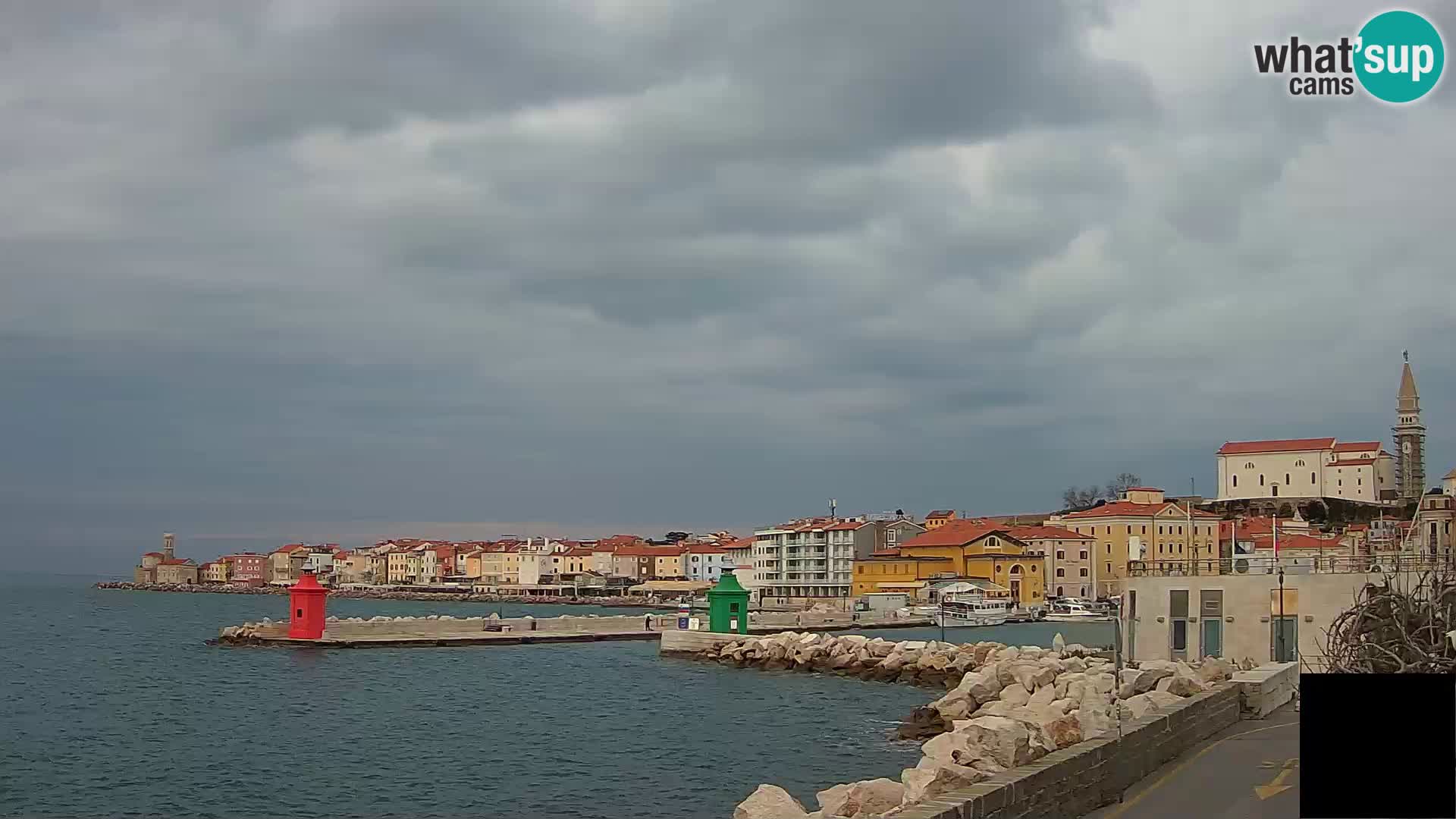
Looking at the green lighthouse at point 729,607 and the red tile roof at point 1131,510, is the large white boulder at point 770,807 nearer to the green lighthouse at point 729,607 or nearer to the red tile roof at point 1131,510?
the green lighthouse at point 729,607

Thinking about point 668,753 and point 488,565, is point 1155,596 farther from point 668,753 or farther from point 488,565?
point 488,565

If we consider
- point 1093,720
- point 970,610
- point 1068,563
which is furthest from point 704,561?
point 1093,720

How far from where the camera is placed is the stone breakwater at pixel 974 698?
1319 centimetres

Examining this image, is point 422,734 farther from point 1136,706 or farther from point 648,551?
point 648,551

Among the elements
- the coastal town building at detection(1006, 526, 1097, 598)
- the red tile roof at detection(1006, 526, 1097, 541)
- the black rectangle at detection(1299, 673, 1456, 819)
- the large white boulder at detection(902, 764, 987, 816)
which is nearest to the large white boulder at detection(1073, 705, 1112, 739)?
the large white boulder at detection(902, 764, 987, 816)

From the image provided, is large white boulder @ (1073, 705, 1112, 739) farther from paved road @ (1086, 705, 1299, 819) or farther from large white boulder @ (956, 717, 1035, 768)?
paved road @ (1086, 705, 1299, 819)

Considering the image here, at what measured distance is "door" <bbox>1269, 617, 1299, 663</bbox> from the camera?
85.6 feet

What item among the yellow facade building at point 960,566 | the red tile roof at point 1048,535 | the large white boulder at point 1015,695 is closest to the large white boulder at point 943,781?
the large white boulder at point 1015,695

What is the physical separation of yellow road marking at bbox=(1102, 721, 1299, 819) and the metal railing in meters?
7.91

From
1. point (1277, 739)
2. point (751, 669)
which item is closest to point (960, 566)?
point (751, 669)

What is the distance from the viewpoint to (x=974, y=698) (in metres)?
27.2

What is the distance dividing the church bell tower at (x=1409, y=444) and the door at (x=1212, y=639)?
10381 centimetres

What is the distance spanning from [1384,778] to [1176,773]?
1035 centimetres

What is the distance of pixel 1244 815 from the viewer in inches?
415
